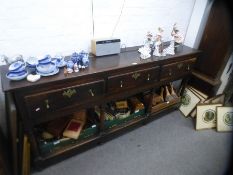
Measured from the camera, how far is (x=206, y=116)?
2018 mm

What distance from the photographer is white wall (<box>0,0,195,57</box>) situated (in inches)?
47.9

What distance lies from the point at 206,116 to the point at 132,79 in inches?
43.0

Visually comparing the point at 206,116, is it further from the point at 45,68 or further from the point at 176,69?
the point at 45,68

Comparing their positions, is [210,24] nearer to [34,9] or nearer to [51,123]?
[34,9]

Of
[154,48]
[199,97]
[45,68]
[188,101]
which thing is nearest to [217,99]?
[199,97]

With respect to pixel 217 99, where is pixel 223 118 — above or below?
below

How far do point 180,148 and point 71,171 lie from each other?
1047 mm

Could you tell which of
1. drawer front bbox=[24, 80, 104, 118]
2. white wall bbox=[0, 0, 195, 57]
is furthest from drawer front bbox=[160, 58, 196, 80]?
drawer front bbox=[24, 80, 104, 118]

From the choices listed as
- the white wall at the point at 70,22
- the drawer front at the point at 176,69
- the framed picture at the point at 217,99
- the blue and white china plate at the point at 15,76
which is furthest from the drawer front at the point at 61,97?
the framed picture at the point at 217,99

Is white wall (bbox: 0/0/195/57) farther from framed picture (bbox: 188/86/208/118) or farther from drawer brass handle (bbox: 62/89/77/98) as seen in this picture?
framed picture (bbox: 188/86/208/118)

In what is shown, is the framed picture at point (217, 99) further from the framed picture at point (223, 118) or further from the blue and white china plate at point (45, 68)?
the blue and white china plate at point (45, 68)

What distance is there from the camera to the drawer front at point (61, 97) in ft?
3.69

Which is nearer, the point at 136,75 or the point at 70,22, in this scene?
the point at 70,22

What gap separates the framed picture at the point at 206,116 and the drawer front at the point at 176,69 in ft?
1.51
